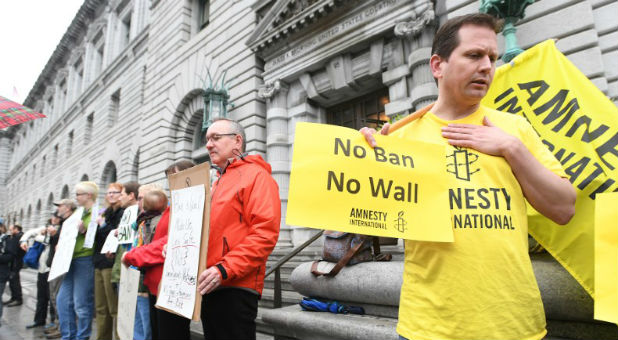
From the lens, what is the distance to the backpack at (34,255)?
7305 millimetres

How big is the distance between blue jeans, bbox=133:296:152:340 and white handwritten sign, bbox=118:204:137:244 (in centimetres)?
70

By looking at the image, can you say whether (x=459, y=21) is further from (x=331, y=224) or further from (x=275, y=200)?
(x=275, y=200)

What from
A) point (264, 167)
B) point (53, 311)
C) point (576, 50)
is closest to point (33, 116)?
point (264, 167)

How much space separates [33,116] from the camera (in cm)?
430

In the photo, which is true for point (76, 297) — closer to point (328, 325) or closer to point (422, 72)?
point (328, 325)

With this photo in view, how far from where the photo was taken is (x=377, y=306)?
10.2 ft

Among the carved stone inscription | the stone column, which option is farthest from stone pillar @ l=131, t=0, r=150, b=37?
the stone column

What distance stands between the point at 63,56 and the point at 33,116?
3269 centimetres

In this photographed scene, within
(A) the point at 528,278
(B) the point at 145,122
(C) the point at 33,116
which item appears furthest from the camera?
(B) the point at 145,122

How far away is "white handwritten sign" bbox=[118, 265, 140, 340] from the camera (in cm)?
308

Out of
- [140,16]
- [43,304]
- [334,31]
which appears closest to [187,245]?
[43,304]

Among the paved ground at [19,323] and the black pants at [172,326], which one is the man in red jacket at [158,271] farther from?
the paved ground at [19,323]

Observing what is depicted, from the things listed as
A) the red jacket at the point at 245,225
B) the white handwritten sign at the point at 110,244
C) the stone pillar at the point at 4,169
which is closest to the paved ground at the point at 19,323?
the white handwritten sign at the point at 110,244

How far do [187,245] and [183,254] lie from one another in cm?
7
